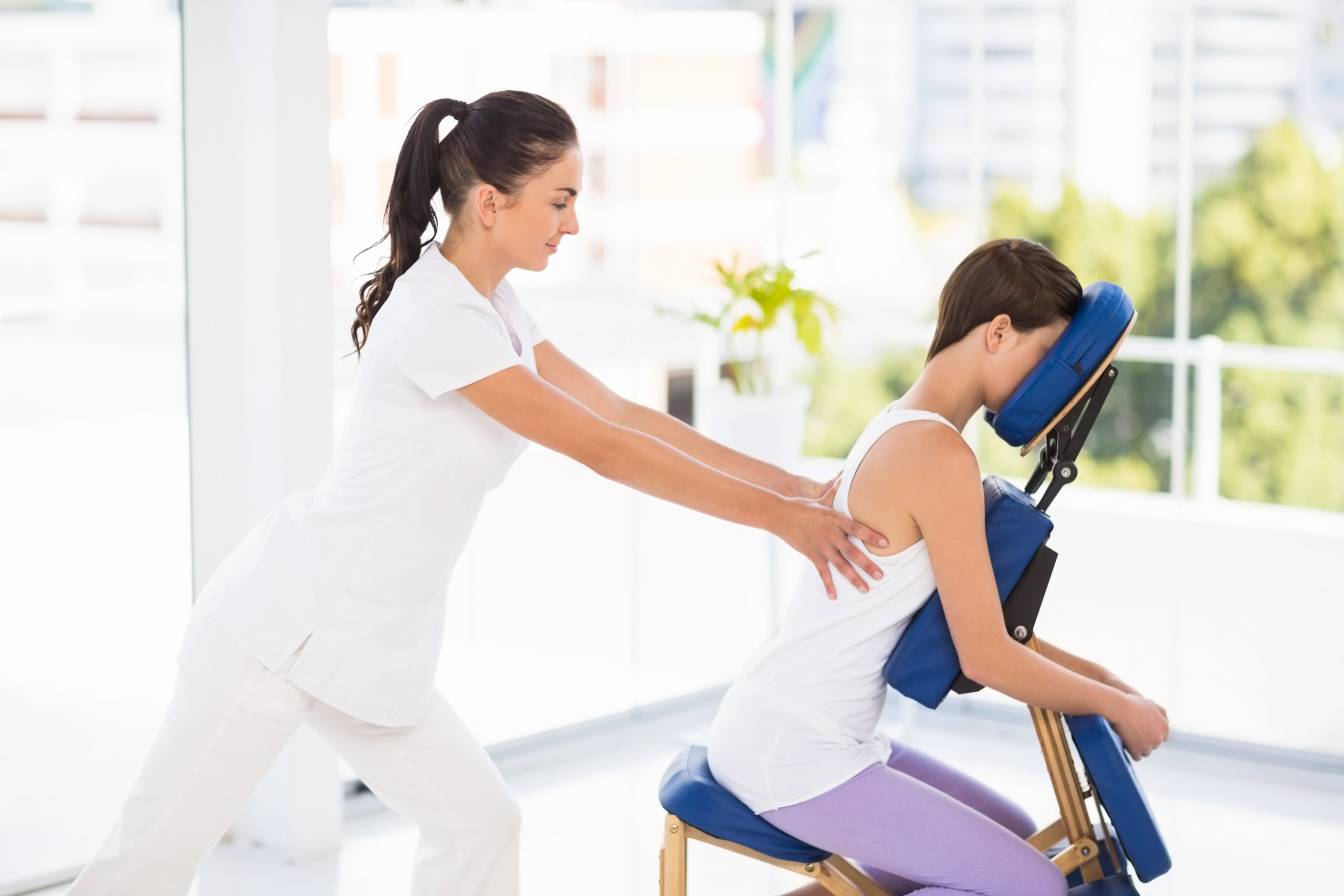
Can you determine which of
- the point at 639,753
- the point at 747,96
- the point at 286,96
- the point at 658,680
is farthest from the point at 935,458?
the point at 747,96

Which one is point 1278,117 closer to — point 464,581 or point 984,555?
point 464,581

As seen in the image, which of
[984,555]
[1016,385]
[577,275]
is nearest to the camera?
[984,555]

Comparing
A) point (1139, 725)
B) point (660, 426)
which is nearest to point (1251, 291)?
point (660, 426)

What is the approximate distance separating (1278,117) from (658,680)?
11.8 meters

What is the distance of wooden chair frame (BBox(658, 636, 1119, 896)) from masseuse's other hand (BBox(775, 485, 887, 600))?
0.30 metres

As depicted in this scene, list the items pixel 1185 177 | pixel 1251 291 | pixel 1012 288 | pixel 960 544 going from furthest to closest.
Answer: pixel 1251 291
pixel 1185 177
pixel 1012 288
pixel 960 544

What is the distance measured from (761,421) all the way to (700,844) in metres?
1.08

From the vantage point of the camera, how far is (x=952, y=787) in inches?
82.6

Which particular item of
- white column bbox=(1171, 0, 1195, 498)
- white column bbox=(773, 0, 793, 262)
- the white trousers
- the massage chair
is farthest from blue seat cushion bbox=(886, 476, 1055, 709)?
white column bbox=(773, 0, 793, 262)

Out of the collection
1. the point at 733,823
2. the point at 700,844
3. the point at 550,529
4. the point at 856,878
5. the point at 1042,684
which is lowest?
the point at 700,844

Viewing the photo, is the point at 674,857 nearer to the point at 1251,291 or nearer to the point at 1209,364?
the point at 1209,364

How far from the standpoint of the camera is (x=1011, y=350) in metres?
1.91

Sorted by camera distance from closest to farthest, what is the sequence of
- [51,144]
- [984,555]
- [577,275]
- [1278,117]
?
1. [984,555]
2. [51,144]
3. [577,275]
4. [1278,117]

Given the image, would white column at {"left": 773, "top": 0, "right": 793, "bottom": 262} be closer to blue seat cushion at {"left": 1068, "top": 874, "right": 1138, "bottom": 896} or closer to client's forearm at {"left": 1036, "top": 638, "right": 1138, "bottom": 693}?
client's forearm at {"left": 1036, "top": 638, "right": 1138, "bottom": 693}
